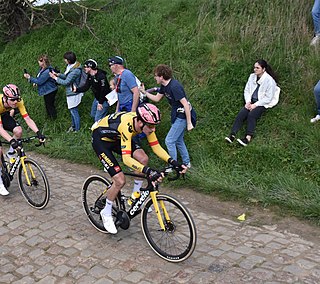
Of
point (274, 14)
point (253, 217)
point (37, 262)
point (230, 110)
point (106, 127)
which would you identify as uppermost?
point (274, 14)

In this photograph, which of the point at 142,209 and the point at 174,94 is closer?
the point at 142,209

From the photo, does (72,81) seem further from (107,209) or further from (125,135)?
(125,135)

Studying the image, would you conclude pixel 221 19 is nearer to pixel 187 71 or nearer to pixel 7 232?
pixel 187 71

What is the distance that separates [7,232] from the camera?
607cm

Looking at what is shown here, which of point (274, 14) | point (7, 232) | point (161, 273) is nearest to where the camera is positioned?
point (161, 273)

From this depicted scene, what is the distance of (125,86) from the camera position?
7.90 metres

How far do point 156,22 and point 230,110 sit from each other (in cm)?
406

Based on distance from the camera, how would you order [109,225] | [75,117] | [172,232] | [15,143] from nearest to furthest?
1. [172,232]
2. [109,225]
3. [15,143]
4. [75,117]

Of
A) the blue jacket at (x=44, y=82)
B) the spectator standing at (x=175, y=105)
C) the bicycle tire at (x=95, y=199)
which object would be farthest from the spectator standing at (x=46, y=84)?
the bicycle tire at (x=95, y=199)

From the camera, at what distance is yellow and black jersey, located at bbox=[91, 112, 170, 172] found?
5.18m

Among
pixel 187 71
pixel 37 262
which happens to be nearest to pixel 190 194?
pixel 37 262

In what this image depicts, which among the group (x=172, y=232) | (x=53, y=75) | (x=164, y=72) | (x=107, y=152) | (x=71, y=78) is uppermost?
(x=53, y=75)

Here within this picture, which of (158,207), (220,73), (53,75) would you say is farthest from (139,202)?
(53,75)

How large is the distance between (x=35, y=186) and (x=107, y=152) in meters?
1.79
